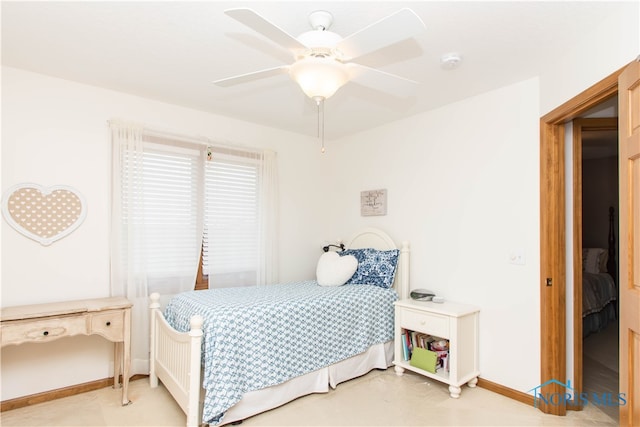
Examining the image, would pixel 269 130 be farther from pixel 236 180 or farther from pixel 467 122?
pixel 467 122

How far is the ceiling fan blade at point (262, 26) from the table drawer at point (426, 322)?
7.36 feet

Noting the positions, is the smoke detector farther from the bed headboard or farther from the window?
the window

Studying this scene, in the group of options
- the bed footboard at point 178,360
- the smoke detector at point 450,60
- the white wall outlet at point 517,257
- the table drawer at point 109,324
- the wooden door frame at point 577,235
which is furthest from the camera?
the white wall outlet at point 517,257

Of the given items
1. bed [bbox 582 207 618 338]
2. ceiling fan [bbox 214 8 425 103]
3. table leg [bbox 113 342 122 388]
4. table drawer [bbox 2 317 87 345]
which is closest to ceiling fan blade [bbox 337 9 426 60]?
ceiling fan [bbox 214 8 425 103]

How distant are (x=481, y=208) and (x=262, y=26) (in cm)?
229

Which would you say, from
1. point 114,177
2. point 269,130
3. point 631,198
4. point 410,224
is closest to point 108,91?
point 114,177

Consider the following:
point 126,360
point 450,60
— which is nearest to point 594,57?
point 450,60

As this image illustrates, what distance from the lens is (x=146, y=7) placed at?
1822 millimetres

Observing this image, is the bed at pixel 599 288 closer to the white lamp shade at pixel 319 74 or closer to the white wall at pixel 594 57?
the white wall at pixel 594 57

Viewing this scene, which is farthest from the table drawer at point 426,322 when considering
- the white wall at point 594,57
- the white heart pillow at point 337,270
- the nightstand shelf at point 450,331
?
the white wall at point 594,57

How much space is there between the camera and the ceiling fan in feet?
4.71

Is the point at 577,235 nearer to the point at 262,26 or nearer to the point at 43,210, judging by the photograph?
the point at 262,26

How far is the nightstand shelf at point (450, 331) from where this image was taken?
A: 2.71 meters

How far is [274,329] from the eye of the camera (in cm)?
245
